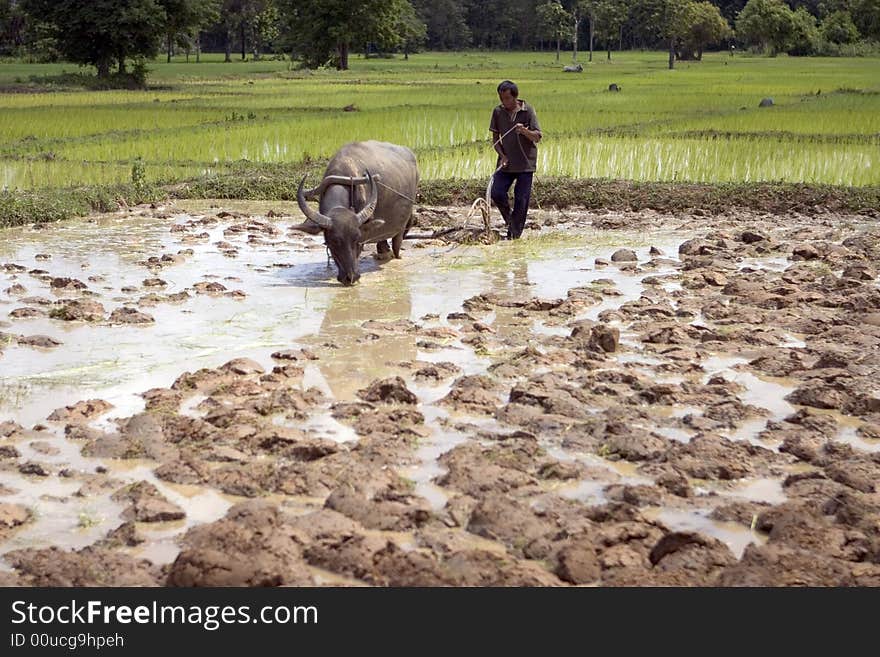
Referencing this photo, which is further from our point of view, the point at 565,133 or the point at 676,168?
the point at 565,133

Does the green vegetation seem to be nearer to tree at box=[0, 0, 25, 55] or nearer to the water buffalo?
the water buffalo

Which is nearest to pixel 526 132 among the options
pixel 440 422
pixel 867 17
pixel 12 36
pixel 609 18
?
pixel 440 422

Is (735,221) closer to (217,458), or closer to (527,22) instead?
(217,458)

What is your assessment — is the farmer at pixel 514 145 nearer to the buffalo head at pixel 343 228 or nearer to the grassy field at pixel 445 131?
the buffalo head at pixel 343 228

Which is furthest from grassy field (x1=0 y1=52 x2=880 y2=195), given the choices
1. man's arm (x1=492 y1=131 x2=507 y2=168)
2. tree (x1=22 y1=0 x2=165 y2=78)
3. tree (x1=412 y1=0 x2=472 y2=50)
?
tree (x1=412 y1=0 x2=472 y2=50)

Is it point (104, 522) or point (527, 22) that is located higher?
point (527, 22)

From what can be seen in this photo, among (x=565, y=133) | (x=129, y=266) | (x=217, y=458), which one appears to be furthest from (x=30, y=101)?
(x=217, y=458)

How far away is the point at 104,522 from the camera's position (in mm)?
3869

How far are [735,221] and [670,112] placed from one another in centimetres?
1059

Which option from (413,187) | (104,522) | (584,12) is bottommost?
(104,522)

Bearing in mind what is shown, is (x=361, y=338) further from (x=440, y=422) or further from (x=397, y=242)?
(x=397, y=242)

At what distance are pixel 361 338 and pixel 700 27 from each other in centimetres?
5164
